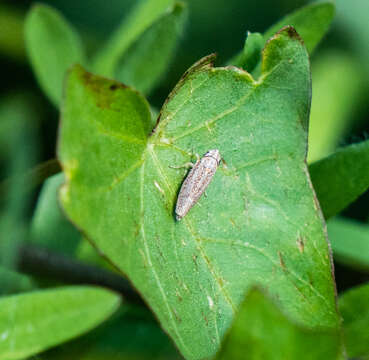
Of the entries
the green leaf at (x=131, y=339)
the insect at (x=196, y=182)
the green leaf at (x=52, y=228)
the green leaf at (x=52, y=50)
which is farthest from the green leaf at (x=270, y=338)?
the green leaf at (x=52, y=50)

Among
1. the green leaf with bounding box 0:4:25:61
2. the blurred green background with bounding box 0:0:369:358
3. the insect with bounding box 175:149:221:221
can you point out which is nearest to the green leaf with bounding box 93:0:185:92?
Result: the blurred green background with bounding box 0:0:369:358

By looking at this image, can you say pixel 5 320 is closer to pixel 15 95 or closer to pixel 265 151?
pixel 265 151

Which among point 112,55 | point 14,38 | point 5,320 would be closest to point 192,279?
point 5,320

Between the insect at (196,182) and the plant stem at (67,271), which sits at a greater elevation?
the insect at (196,182)

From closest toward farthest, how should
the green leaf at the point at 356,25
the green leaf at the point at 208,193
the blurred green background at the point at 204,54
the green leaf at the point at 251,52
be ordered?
the green leaf at the point at 208,193 < the green leaf at the point at 251,52 < the blurred green background at the point at 204,54 < the green leaf at the point at 356,25

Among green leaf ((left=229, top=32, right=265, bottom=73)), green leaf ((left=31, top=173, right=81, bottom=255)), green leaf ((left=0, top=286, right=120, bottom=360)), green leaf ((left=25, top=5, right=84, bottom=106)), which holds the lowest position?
green leaf ((left=31, top=173, right=81, bottom=255))

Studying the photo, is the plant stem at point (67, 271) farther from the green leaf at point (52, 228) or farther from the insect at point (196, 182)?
the insect at point (196, 182)

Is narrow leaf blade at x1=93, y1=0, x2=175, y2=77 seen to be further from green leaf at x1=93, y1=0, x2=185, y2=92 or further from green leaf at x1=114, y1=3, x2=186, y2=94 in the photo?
green leaf at x1=114, y1=3, x2=186, y2=94
